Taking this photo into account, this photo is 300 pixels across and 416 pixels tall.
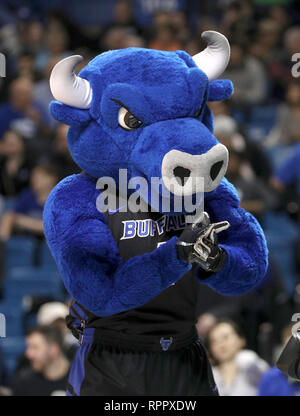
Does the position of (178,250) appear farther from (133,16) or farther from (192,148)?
(133,16)

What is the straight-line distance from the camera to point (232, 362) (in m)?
5.17

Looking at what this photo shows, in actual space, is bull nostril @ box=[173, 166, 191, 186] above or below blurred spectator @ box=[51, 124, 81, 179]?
above

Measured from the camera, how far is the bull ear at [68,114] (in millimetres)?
2922

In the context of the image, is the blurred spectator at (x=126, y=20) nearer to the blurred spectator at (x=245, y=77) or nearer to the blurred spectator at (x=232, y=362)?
the blurred spectator at (x=245, y=77)

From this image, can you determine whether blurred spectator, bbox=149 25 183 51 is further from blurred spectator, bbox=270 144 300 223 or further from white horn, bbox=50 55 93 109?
white horn, bbox=50 55 93 109

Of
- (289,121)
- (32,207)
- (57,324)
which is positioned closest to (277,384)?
(57,324)

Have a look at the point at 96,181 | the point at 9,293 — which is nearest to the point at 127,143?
the point at 96,181

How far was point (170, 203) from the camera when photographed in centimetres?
284

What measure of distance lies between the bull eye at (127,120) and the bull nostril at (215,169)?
0.93ft

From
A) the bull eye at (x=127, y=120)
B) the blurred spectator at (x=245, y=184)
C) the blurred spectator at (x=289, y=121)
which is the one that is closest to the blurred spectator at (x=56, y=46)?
the blurred spectator at (x=289, y=121)

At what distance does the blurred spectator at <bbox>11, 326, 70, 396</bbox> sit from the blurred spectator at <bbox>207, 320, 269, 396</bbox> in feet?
2.84

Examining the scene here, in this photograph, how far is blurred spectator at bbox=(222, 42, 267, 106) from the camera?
787 centimetres
